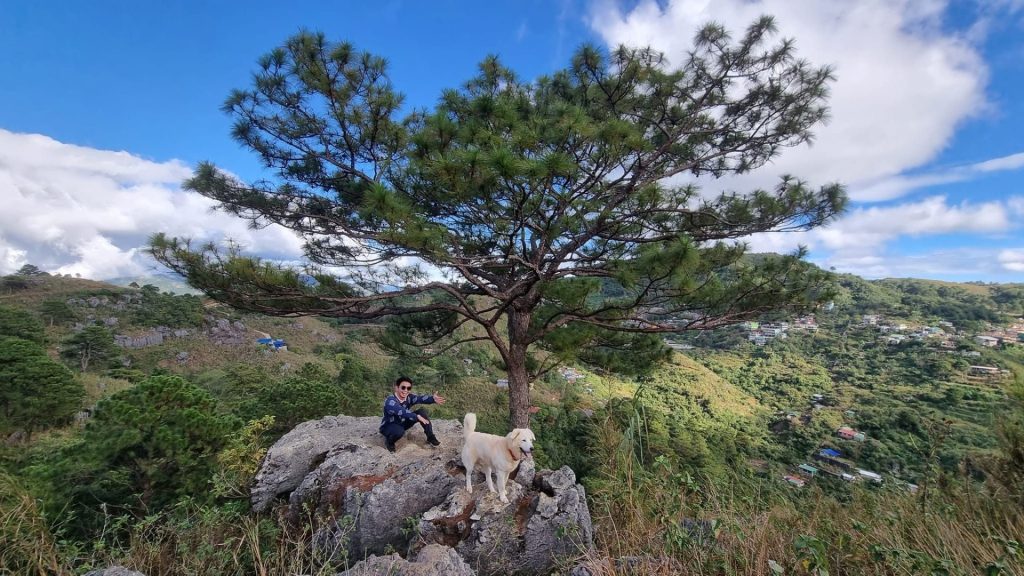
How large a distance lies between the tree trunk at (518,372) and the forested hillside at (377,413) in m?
0.79

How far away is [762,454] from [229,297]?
97.7ft

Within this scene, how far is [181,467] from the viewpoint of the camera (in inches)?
188

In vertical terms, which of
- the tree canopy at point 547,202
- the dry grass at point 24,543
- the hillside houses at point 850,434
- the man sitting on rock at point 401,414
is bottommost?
the hillside houses at point 850,434

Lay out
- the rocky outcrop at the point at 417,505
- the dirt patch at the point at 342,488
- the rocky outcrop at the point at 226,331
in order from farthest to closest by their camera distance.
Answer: the rocky outcrop at the point at 226,331
the dirt patch at the point at 342,488
the rocky outcrop at the point at 417,505

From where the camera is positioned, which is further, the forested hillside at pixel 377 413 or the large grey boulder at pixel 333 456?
the large grey boulder at pixel 333 456

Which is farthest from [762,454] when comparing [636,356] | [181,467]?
[181,467]

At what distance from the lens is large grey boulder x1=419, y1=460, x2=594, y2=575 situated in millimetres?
2791

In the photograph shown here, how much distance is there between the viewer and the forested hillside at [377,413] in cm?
208

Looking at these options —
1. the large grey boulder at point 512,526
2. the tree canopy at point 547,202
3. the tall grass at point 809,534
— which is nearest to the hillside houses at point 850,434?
the tree canopy at point 547,202

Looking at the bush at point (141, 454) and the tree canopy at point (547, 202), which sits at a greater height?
the tree canopy at point (547, 202)

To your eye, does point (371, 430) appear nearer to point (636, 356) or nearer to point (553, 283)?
point (553, 283)

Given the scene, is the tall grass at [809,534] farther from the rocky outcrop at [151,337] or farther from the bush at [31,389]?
the rocky outcrop at [151,337]

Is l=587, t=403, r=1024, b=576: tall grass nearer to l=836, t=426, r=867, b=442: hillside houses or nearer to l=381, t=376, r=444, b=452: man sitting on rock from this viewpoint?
l=381, t=376, r=444, b=452: man sitting on rock

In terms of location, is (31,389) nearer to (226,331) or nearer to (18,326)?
(18,326)
